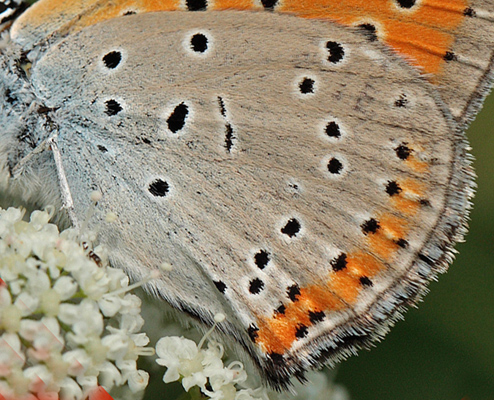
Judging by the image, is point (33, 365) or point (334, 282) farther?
point (334, 282)

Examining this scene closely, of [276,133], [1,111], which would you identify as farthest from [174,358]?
[1,111]

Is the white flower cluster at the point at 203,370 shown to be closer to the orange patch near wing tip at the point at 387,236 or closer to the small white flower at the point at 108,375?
the small white flower at the point at 108,375

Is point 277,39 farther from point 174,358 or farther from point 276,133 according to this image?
point 174,358

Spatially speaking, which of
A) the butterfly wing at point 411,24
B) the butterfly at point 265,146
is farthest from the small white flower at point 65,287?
the butterfly wing at point 411,24

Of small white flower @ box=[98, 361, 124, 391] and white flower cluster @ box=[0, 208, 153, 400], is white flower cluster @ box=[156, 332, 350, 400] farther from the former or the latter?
small white flower @ box=[98, 361, 124, 391]

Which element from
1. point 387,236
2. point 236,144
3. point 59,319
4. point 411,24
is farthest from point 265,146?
point 59,319

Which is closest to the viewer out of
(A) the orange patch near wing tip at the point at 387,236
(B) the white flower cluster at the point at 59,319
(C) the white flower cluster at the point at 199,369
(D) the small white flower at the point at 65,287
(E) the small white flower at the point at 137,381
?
(B) the white flower cluster at the point at 59,319
